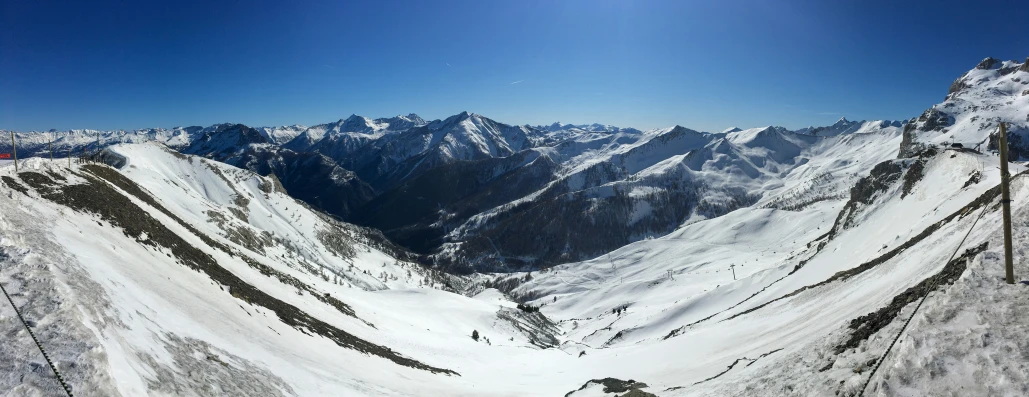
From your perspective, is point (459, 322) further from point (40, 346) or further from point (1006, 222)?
point (1006, 222)

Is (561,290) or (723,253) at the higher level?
(723,253)

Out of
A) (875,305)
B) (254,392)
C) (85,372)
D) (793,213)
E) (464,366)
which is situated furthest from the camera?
(793,213)

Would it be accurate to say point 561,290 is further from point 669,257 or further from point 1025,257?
point 1025,257

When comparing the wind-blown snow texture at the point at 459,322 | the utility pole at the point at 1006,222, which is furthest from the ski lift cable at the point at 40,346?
the utility pole at the point at 1006,222

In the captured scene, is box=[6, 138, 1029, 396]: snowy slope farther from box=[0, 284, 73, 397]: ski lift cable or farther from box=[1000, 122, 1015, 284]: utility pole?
box=[1000, 122, 1015, 284]: utility pole

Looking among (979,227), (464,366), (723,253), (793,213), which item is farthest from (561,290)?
(979,227)

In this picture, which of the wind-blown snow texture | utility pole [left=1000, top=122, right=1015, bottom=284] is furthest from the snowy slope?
utility pole [left=1000, top=122, right=1015, bottom=284]

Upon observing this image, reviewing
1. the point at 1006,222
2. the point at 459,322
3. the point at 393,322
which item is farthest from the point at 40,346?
the point at 459,322

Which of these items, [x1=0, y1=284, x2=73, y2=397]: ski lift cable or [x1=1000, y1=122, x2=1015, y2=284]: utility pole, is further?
[x1=1000, y1=122, x2=1015, y2=284]: utility pole

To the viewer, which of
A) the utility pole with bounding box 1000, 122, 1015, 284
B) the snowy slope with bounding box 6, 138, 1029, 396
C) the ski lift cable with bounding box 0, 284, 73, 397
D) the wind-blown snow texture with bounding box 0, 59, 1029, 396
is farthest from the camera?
the snowy slope with bounding box 6, 138, 1029, 396

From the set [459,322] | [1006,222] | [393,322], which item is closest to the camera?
[1006,222]

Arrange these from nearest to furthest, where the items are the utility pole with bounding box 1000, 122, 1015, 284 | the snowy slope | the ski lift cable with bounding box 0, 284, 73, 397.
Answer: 1. the ski lift cable with bounding box 0, 284, 73, 397
2. the utility pole with bounding box 1000, 122, 1015, 284
3. the snowy slope
